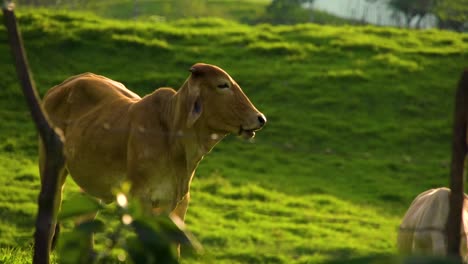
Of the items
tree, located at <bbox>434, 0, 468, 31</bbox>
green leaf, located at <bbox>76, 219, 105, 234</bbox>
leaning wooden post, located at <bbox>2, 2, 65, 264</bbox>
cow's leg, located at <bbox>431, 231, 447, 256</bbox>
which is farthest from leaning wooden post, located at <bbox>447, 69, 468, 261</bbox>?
tree, located at <bbox>434, 0, 468, 31</bbox>

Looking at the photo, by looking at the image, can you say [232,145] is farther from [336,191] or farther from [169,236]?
[169,236]

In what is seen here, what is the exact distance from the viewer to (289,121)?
23.2 meters

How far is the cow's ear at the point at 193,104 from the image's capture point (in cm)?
717

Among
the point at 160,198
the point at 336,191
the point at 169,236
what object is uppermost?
the point at 169,236

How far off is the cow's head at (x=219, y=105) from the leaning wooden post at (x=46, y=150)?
391 cm

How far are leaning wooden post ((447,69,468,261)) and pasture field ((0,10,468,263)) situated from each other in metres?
11.0

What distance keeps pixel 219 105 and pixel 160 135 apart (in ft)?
1.72

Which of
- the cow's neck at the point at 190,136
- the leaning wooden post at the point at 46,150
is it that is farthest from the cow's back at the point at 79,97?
the leaning wooden post at the point at 46,150

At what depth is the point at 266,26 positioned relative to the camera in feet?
99.2

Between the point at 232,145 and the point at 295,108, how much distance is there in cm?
251

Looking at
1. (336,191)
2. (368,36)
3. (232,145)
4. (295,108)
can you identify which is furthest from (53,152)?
(368,36)

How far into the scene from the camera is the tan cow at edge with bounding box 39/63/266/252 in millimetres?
7125

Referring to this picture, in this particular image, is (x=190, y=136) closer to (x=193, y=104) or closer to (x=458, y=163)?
(x=193, y=104)

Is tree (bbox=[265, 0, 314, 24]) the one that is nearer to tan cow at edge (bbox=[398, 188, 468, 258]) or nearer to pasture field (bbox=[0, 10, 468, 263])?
pasture field (bbox=[0, 10, 468, 263])
